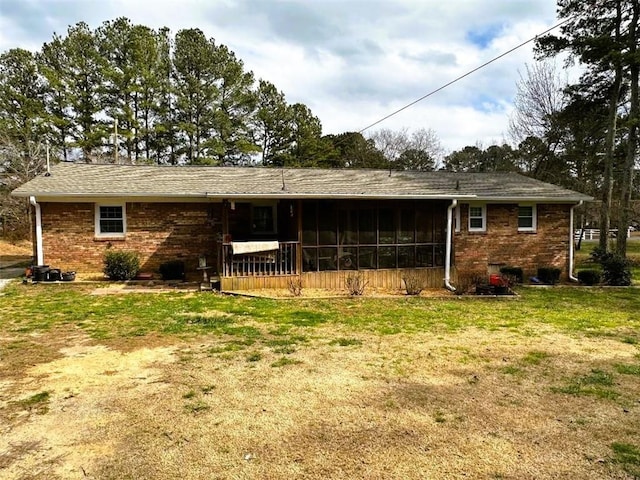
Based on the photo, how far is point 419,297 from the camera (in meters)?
10.5

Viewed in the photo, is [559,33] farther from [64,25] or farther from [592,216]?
[64,25]

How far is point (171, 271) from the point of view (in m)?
12.3

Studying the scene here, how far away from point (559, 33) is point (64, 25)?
27.9 metres

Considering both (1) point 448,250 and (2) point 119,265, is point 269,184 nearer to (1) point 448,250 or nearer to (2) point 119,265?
(2) point 119,265

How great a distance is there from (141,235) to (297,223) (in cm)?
513

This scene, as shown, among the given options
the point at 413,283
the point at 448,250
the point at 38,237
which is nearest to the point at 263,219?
the point at 413,283

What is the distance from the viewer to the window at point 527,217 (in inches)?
551

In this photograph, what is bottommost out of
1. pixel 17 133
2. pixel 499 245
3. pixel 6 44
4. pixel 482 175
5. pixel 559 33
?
pixel 499 245

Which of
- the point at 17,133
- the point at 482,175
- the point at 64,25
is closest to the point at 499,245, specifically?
the point at 482,175

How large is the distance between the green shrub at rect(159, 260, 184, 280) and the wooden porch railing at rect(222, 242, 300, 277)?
2.32 metres

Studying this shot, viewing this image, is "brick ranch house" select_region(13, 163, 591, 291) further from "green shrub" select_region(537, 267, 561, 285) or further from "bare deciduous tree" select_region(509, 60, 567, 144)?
"bare deciduous tree" select_region(509, 60, 567, 144)

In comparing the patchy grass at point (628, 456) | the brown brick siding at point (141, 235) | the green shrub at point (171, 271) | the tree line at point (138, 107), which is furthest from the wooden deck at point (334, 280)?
the tree line at point (138, 107)

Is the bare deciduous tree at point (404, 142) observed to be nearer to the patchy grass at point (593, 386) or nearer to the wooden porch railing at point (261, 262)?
the wooden porch railing at point (261, 262)

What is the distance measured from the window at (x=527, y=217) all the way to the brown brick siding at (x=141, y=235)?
10.3 meters
